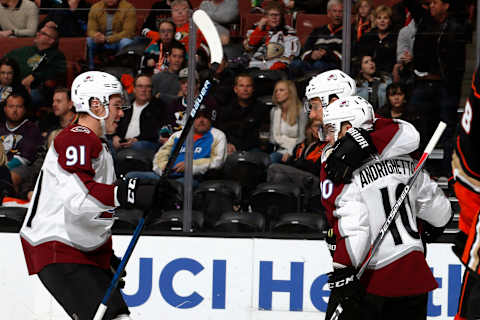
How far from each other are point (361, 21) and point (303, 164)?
35.3 inches

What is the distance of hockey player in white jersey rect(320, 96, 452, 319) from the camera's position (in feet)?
9.07

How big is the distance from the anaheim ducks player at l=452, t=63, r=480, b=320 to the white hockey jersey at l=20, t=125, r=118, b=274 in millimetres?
1448

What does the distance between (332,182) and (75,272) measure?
1024 mm

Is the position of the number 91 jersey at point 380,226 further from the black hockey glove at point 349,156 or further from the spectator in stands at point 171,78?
the spectator in stands at point 171,78

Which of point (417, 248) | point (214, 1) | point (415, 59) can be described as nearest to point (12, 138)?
point (214, 1)

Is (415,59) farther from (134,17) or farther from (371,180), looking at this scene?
(371,180)

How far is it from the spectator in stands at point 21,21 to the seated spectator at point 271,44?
4.22 ft

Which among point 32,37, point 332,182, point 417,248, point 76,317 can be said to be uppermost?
point 32,37

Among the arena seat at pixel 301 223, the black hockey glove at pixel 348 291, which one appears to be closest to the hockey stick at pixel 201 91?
the black hockey glove at pixel 348 291

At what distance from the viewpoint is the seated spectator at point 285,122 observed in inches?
186

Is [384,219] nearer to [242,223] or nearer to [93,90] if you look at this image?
[93,90]

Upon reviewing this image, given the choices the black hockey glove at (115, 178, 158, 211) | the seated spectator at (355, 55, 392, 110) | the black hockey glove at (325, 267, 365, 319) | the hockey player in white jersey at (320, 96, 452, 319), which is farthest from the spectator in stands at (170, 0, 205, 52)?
the black hockey glove at (325, 267, 365, 319)

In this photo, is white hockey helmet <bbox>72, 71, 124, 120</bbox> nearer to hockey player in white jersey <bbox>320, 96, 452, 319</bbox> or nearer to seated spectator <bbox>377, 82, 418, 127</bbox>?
hockey player in white jersey <bbox>320, 96, 452, 319</bbox>

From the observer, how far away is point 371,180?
111 inches
